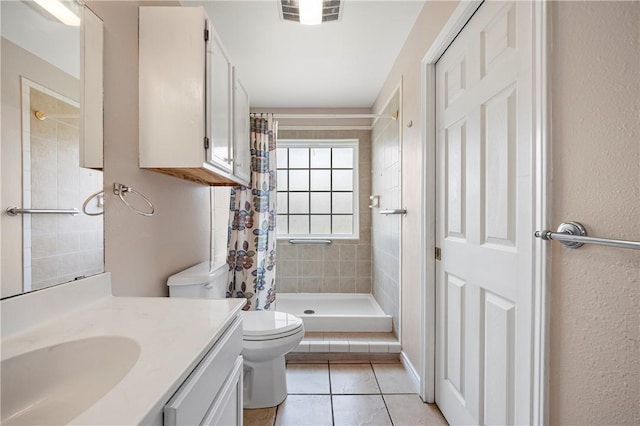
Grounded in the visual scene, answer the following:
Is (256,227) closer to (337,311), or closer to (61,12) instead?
(337,311)

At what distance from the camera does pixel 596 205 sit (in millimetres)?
706

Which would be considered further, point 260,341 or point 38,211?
point 260,341

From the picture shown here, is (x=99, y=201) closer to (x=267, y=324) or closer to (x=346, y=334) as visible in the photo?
(x=267, y=324)

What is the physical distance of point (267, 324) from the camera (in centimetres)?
172

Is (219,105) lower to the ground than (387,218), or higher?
higher

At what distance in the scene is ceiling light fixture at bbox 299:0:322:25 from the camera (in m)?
1.65

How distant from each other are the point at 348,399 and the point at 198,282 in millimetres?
1119

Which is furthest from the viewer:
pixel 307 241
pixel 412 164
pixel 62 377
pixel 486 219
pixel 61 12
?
pixel 307 241

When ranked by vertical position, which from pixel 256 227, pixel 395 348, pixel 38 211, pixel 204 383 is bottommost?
pixel 395 348

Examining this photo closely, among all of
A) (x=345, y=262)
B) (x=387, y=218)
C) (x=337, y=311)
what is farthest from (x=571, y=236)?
(x=345, y=262)

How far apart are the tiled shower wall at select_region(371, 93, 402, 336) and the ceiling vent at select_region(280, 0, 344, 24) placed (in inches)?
31.4

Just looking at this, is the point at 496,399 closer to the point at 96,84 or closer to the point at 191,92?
the point at 191,92

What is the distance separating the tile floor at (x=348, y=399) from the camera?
1602mm

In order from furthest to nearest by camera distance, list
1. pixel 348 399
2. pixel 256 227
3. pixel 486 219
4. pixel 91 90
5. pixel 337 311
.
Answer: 1. pixel 337 311
2. pixel 256 227
3. pixel 348 399
4. pixel 486 219
5. pixel 91 90
